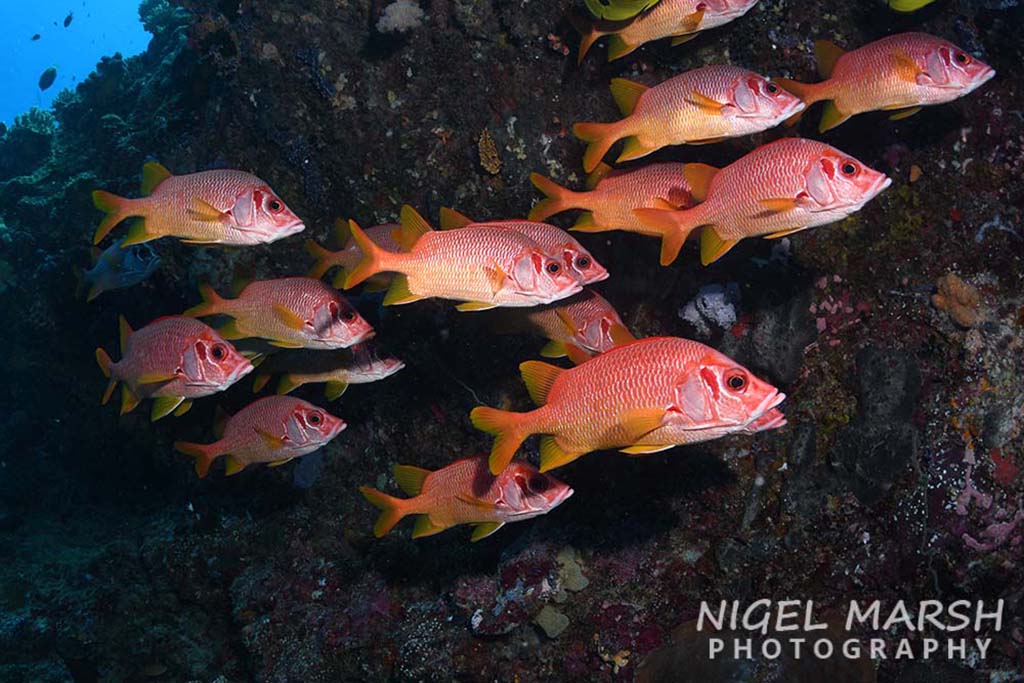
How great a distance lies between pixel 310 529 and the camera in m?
7.52

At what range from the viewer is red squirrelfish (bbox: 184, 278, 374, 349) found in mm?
4293

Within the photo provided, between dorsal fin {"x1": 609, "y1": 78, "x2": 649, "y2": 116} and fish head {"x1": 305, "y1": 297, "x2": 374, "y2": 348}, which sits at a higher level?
dorsal fin {"x1": 609, "y1": 78, "x2": 649, "y2": 116}

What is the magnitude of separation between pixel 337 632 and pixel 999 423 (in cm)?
598

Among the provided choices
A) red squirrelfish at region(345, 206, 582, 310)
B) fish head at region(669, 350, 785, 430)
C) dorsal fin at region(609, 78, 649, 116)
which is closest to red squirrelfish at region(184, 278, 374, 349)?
red squirrelfish at region(345, 206, 582, 310)

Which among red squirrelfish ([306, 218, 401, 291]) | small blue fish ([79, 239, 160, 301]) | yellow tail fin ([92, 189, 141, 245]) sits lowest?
red squirrelfish ([306, 218, 401, 291])

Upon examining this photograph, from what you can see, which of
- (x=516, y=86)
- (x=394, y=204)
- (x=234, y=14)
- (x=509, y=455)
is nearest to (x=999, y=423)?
(x=509, y=455)

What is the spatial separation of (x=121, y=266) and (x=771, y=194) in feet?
25.1

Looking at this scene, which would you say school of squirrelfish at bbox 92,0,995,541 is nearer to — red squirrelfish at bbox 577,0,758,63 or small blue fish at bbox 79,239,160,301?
red squirrelfish at bbox 577,0,758,63

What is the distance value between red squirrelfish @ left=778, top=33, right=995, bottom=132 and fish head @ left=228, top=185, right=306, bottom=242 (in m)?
3.08

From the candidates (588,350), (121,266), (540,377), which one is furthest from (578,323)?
(121,266)

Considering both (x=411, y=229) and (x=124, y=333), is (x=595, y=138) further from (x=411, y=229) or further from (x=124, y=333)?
(x=124, y=333)

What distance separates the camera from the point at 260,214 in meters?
3.79

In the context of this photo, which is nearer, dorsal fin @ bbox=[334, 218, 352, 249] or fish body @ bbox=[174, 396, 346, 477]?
dorsal fin @ bbox=[334, 218, 352, 249]

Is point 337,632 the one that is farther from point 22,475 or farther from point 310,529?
point 22,475
